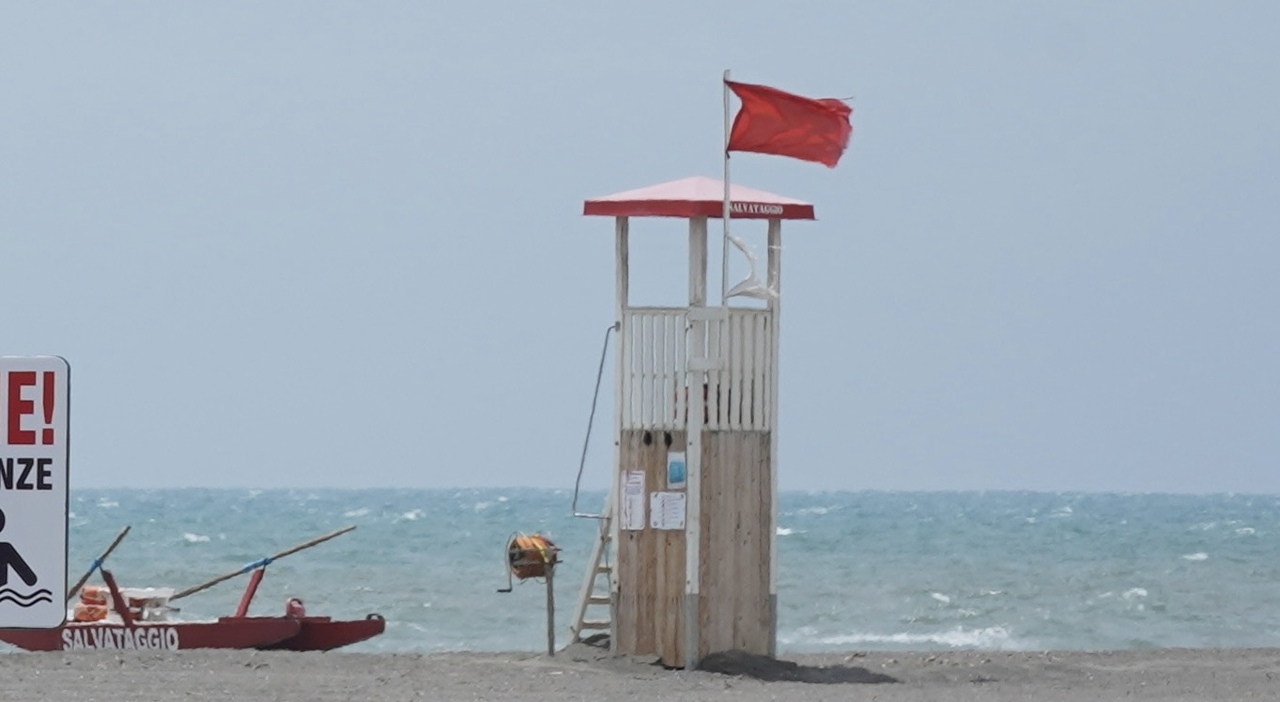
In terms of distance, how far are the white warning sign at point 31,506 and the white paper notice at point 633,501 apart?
984 centimetres

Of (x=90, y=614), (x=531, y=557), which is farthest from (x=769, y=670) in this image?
(x=90, y=614)

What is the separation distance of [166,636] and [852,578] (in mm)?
21658

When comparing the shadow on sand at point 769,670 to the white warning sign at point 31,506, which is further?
the shadow on sand at point 769,670

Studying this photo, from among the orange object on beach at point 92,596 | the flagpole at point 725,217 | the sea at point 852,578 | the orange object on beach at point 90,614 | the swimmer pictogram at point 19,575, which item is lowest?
the sea at point 852,578

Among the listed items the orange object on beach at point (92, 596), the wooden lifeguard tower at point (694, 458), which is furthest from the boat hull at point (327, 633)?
the wooden lifeguard tower at point (694, 458)

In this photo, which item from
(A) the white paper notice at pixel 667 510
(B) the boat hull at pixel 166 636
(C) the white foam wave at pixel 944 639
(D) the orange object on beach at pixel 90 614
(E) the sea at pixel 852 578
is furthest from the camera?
(E) the sea at pixel 852 578

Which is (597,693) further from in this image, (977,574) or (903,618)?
(977,574)

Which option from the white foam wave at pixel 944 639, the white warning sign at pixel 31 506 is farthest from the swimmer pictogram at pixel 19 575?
the white foam wave at pixel 944 639

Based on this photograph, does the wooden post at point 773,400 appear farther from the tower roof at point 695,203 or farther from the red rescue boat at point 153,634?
the red rescue boat at point 153,634

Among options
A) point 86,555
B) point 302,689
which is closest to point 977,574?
point 86,555

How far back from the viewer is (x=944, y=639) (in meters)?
27.9

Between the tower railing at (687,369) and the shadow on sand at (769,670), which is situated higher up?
the tower railing at (687,369)

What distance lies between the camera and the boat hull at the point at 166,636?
17312 millimetres

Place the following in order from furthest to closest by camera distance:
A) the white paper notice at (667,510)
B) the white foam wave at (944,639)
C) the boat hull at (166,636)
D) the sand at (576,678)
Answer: the white foam wave at (944,639), the boat hull at (166,636), the white paper notice at (667,510), the sand at (576,678)
